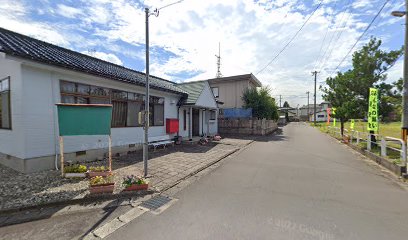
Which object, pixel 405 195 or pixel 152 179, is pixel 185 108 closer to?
pixel 152 179

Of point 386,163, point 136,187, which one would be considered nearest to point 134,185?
point 136,187

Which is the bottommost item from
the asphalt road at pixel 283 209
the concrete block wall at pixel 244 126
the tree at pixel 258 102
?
the asphalt road at pixel 283 209

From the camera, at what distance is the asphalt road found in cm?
316

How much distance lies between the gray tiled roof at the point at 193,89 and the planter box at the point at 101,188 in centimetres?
906

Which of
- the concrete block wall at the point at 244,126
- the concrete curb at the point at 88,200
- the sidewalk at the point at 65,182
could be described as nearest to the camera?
the concrete curb at the point at 88,200

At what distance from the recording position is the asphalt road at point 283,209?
3.16m

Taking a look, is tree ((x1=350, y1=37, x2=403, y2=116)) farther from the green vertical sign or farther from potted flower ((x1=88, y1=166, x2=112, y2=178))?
potted flower ((x1=88, y1=166, x2=112, y2=178))

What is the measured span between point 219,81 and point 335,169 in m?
18.0

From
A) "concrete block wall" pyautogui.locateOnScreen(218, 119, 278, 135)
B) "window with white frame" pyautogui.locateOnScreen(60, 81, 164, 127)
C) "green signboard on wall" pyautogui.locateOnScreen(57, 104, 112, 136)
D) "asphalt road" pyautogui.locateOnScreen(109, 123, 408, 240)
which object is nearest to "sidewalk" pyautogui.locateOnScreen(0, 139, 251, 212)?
"asphalt road" pyautogui.locateOnScreen(109, 123, 408, 240)

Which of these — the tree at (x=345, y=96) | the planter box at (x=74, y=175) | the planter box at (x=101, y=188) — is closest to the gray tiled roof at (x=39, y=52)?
the planter box at (x=74, y=175)

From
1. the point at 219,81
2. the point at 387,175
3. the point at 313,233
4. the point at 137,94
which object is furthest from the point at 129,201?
the point at 219,81

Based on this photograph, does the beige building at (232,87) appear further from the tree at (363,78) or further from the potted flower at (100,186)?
the potted flower at (100,186)

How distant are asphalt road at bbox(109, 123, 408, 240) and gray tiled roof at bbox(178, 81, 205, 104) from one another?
7611mm

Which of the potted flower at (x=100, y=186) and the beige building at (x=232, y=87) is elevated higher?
the beige building at (x=232, y=87)
